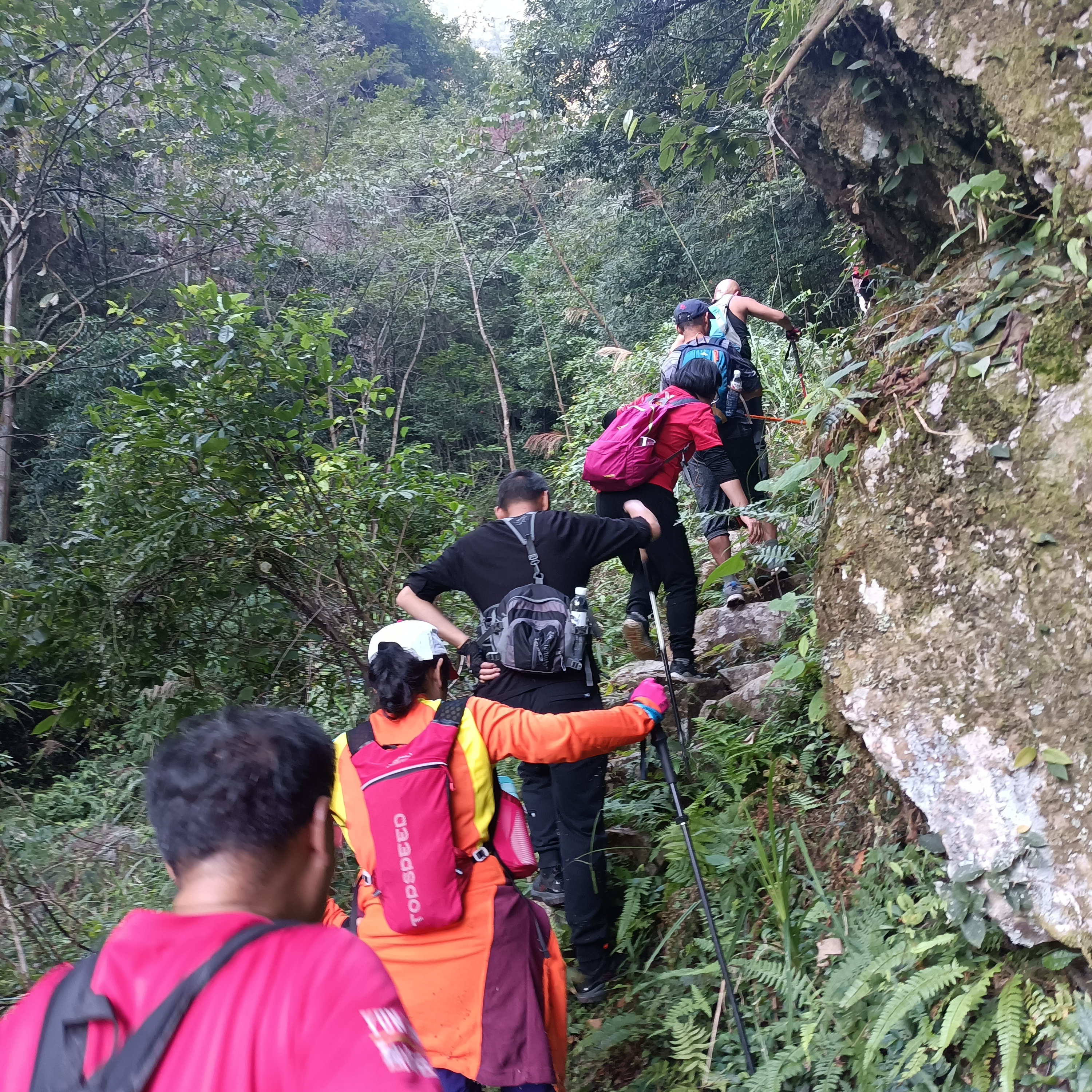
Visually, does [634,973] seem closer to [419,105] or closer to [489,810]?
[489,810]

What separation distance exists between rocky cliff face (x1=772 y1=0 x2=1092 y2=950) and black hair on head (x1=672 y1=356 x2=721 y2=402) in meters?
1.47

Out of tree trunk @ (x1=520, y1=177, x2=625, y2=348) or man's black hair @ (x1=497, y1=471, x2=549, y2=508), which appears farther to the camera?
tree trunk @ (x1=520, y1=177, x2=625, y2=348)

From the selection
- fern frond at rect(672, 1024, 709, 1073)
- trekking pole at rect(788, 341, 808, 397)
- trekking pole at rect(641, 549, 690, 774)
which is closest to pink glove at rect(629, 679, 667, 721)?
trekking pole at rect(641, 549, 690, 774)

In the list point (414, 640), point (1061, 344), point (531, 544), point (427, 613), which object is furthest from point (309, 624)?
point (1061, 344)

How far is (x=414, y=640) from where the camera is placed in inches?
98.3

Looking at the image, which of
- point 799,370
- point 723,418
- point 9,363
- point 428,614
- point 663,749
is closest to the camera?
point 663,749

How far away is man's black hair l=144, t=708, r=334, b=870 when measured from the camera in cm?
121

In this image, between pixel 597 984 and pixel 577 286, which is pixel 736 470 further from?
pixel 577 286

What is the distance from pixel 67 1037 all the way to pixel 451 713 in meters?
1.40

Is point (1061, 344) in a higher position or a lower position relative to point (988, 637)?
higher

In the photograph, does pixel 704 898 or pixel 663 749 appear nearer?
pixel 704 898

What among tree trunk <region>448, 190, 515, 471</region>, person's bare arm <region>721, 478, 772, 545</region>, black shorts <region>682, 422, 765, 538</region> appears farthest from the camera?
tree trunk <region>448, 190, 515, 471</region>

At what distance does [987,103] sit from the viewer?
3.00 m

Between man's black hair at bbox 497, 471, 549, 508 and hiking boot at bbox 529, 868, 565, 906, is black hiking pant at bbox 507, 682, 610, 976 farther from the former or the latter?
man's black hair at bbox 497, 471, 549, 508
